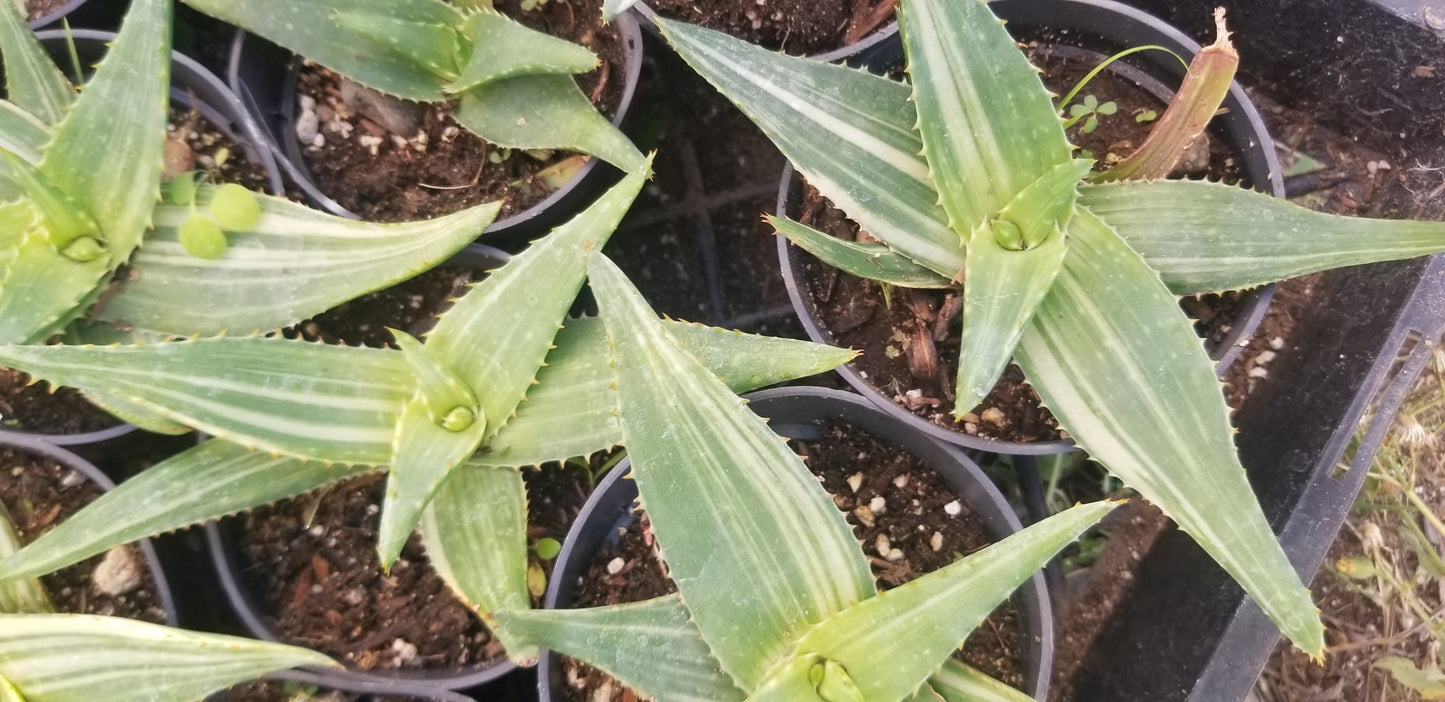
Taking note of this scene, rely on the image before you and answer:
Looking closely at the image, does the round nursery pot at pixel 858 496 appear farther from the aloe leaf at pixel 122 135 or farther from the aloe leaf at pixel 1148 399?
the aloe leaf at pixel 122 135

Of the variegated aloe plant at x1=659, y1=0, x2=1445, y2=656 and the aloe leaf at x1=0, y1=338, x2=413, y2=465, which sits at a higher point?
the aloe leaf at x1=0, y1=338, x2=413, y2=465

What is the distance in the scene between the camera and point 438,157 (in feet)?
3.47

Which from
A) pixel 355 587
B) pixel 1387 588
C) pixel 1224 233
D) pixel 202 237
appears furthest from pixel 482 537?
pixel 1387 588

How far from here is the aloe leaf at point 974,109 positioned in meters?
0.69

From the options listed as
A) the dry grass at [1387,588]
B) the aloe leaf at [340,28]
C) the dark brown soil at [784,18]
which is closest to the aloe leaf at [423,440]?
the aloe leaf at [340,28]

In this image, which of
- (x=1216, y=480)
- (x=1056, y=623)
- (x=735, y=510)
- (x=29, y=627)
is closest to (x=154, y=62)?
(x=29, y=627)

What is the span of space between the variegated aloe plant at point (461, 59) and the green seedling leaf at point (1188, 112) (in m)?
0.50

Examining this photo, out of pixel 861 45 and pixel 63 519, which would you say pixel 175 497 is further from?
pixel 861 45

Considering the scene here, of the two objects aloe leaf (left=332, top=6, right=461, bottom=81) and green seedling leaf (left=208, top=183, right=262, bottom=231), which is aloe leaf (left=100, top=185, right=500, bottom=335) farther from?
aloe leaf (left=332, top=6, right=461, bottom=81)

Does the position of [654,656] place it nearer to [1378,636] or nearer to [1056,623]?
[1056,623]

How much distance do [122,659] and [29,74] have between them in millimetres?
612

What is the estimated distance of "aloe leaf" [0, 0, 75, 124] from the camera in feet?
2.81

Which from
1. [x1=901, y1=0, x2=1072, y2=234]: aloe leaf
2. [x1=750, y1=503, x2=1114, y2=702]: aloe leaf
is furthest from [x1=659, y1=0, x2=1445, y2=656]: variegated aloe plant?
[x1=750, y1=503, x2=1114, y2=702]: aloe leaf

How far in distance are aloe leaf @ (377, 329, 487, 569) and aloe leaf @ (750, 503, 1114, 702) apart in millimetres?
317
